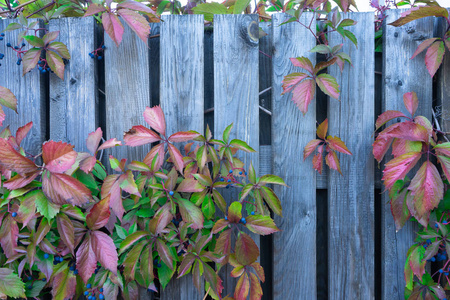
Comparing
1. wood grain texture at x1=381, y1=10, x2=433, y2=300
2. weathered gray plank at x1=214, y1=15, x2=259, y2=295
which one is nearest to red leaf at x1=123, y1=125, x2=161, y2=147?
weathered gray plank at x1=214, y1=15, x2=259, y2=295

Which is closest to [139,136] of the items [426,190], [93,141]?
[93,141]

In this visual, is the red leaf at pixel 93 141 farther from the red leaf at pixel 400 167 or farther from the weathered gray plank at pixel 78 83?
the red leaf at pixel 400 167

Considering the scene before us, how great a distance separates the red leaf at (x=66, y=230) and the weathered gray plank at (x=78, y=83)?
0.35 m

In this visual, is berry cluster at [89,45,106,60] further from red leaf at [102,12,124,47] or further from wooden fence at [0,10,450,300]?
red leaf at [102,12,124,47]

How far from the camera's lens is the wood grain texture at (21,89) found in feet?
4.42

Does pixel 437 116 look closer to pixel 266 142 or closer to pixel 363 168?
pixel 363 168

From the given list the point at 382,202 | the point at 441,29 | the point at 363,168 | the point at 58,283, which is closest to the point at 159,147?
the point at 58,283

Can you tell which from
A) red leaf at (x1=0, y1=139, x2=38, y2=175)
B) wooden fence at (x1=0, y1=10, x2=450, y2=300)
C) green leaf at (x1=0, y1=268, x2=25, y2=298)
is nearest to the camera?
red leaf at (x1=0, y1=139, x2=38, y2=175)

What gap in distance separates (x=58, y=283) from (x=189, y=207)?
538 millimetres

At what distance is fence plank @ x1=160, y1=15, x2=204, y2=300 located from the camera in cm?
131

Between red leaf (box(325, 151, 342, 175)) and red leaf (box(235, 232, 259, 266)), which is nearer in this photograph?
red leaf (box(235, 232, 259, 266))

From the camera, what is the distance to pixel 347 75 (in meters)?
1.32

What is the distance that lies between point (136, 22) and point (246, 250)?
947 mm

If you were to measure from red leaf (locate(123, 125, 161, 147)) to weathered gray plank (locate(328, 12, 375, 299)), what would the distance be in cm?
73
